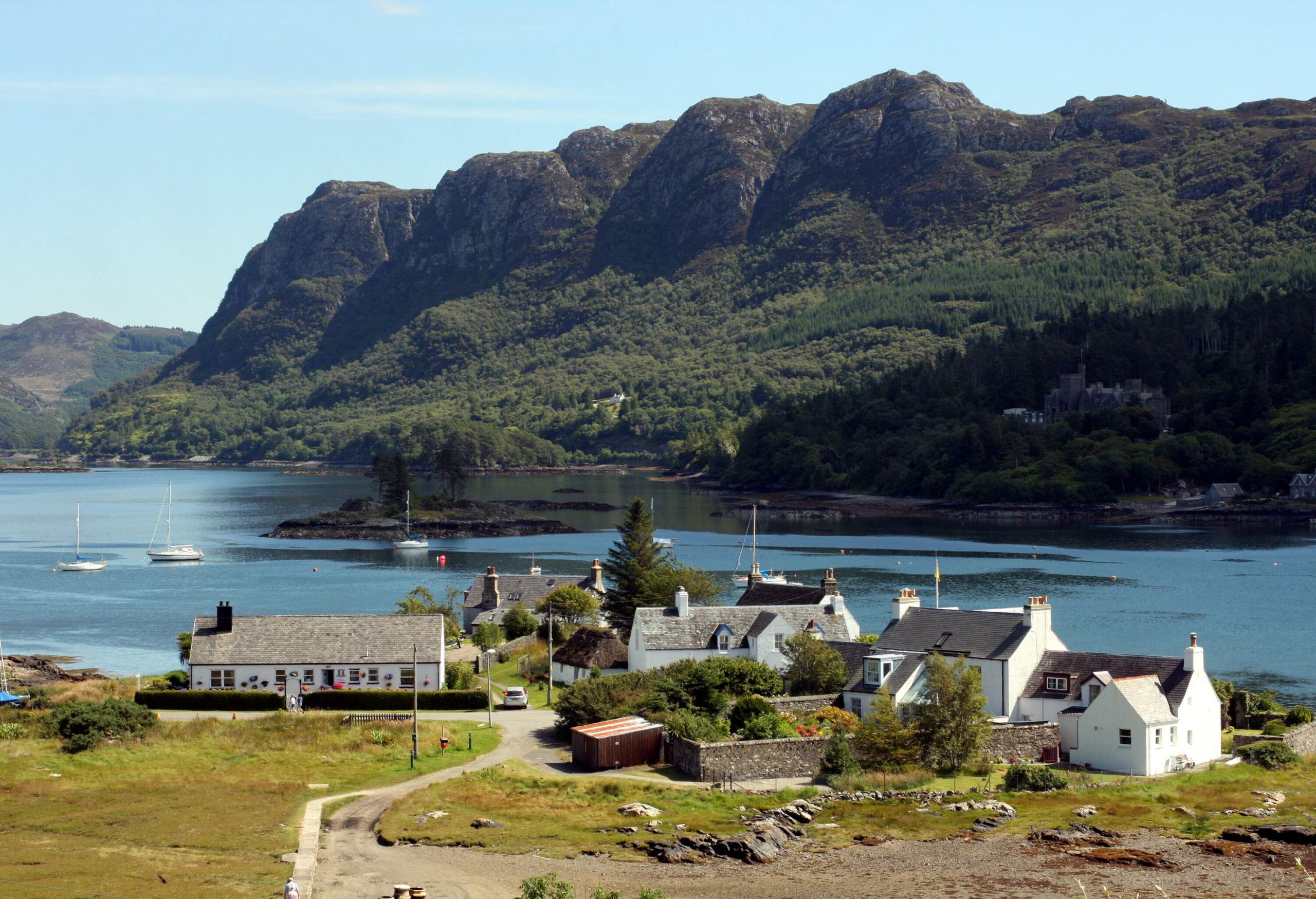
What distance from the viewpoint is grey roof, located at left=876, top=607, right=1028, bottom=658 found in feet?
178

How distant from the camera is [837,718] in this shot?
5253 cm

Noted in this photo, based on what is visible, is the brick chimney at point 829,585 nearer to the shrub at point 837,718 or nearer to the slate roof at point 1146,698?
the shrub at point 837,718

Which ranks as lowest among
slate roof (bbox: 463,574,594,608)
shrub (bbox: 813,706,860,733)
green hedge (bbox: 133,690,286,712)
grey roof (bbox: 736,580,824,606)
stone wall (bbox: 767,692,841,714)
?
green hedge (bbox: 133,690,286,712)

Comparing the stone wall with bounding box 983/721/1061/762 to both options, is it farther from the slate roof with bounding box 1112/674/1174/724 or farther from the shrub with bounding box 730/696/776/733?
the shrub with bounding box 730/696/776/733

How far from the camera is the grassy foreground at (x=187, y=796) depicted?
116 feet

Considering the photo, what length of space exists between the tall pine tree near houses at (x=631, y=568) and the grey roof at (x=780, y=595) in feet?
17.5

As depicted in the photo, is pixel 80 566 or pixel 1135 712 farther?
pixel 80 566

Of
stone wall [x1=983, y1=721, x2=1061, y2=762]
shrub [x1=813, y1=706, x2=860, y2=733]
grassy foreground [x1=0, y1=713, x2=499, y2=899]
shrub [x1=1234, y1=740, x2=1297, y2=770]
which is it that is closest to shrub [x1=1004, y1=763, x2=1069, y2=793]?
stone wall [x1=983, y1=721, x2=1061, y2=762]

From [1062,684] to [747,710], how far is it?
11054mm

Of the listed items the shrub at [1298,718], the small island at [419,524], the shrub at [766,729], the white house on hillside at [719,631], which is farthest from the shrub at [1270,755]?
the small island at [419,524]

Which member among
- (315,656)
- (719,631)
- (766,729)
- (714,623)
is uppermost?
(714,623)

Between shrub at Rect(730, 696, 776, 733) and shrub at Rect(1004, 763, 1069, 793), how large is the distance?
27.3 ft

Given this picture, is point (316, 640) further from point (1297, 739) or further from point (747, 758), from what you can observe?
point (1297, 739)

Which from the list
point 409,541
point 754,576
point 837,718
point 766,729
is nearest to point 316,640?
point 766,729
